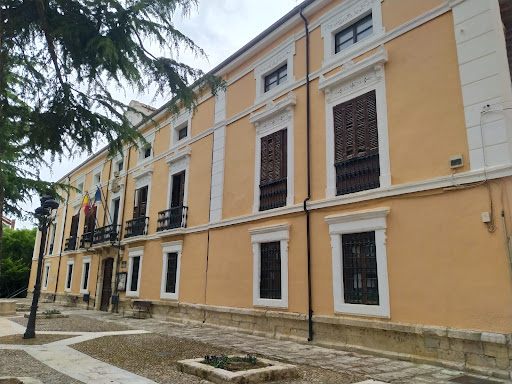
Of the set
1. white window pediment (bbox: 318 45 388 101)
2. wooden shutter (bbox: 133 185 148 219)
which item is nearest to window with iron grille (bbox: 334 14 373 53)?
white window pediment (bbox: 318 45 388 101)

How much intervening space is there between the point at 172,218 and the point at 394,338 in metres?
9.79

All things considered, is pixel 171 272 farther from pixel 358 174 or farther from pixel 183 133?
pixel 358 174

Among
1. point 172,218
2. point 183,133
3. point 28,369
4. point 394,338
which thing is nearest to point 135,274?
point 172,218

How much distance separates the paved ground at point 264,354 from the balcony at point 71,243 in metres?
13.6

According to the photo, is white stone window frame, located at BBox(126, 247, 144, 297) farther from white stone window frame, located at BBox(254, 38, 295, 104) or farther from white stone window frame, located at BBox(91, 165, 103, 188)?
white stone window frame, located at BBox(254, 38, 295, 104)

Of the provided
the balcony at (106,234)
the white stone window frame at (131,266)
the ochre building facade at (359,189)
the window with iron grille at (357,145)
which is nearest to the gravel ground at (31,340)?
the ochre building facade at (359,189)

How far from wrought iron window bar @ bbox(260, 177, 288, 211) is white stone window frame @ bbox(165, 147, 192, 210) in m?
4.49

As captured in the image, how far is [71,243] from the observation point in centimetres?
2402

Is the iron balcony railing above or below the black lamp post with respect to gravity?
above

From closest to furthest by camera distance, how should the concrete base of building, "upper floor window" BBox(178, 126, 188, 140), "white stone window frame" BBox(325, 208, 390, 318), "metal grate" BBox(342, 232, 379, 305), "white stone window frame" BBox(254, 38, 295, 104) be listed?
1. the concrete base of building
2. "white stone window frame" BBox(325, 208, 390, 318)
3. "metal grate" BBox(342, 232, 379, 305)
4. "white stone window frame" BBox(254, 38, 295, 104)
5. "upper floor window" BBox(178, 126, 188, 140)

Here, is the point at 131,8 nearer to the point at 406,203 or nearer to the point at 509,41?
the point at 406,203

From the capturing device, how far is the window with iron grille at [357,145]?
8.54 metres

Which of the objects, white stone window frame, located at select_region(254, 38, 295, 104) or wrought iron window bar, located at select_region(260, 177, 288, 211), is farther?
white stone window frame, located at select_region(254, 38, 295, 104)

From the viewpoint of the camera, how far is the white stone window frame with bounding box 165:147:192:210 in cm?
1480
